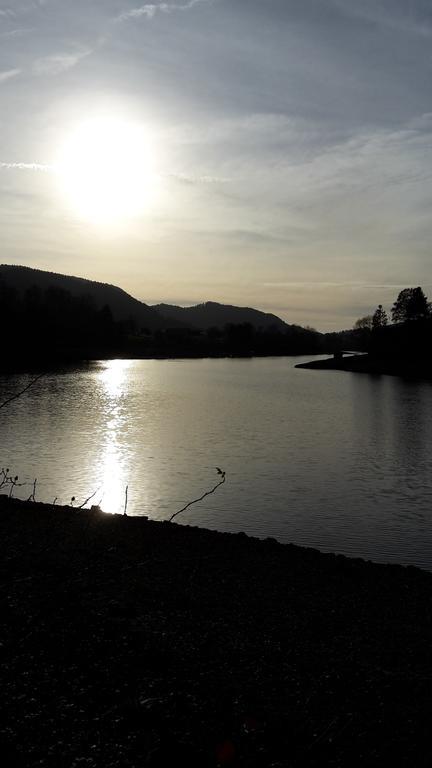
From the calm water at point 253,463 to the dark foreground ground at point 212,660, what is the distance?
14.9 ft

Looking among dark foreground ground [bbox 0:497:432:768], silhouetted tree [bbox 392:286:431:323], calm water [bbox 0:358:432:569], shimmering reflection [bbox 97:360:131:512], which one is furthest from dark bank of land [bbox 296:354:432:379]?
dark foreground ground [bbox 0:497:432:768]

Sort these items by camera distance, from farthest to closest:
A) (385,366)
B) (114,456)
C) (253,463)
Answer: (385,366)
(114,456)
(253,463)

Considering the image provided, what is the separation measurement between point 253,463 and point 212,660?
20.9 m

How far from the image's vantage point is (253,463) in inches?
1211

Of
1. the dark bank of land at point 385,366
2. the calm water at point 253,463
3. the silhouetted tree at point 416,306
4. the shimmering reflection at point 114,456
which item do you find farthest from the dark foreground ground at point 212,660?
the silhouetted tree at point 416,306

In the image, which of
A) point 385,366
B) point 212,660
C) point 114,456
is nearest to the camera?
point 212,660

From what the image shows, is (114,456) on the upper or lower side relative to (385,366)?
lower

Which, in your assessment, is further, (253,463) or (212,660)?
(253,463)

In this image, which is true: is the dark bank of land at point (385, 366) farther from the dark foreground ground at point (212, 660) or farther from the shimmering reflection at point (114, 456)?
the dark foreground ground at point (212, 660)

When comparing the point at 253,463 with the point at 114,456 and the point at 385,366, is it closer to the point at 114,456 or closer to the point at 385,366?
the point at 114,456

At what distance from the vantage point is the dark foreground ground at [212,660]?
7633mm

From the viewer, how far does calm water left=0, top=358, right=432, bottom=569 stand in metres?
20.3

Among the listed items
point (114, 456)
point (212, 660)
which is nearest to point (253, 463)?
point (114, 456)

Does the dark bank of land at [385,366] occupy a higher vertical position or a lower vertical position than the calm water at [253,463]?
higher
